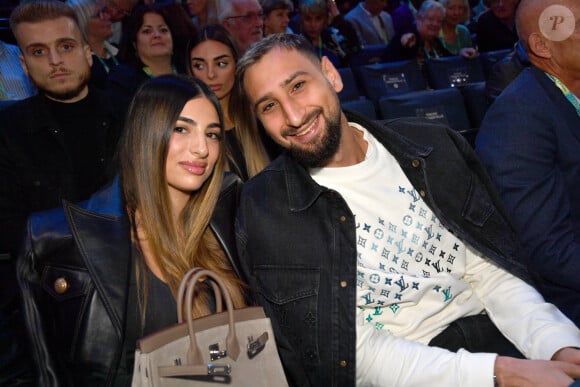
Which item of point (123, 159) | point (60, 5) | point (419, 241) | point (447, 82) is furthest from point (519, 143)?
point (447, 82)

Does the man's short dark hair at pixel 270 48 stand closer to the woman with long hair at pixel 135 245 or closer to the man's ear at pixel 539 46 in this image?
the woman with long hair at pixel 135 245

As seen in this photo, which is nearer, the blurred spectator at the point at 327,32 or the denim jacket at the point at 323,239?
the denim jacket at the point at 323,239

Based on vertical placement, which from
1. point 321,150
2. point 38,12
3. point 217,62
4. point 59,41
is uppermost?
point 38,12

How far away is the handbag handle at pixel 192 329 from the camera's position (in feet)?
5.48

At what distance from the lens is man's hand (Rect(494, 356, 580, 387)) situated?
1.81 meters

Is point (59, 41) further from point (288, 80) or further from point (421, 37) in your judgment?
point (421, 37)

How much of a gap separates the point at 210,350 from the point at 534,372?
923mm

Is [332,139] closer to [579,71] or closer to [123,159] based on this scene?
[123,159]

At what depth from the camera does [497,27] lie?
24.4 ft

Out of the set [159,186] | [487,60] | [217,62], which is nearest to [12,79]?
[217,62]

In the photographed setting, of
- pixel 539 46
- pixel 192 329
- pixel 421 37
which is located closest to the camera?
pixel 192 329

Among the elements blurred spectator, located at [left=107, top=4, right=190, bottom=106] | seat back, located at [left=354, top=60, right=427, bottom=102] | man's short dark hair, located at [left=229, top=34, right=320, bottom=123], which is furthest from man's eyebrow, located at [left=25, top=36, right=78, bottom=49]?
seat back, located at [left=354, top=60, right=427, bottom=102]

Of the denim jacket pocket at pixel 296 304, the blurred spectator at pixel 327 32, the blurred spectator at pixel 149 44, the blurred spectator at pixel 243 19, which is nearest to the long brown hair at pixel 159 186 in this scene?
the denim jacket pocket at pixel 296 304

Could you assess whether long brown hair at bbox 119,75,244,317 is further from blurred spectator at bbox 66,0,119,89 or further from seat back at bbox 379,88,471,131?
seat back at bbox 379,88,471,131
